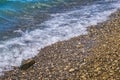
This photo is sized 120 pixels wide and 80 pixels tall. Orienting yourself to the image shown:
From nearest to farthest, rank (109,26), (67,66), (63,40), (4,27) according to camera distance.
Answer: (67,66) → (63,40) → (109,26) → (4,27)

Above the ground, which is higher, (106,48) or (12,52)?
(106,48)

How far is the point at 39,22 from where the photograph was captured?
540 inches

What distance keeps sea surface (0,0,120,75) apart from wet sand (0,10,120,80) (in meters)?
0.55

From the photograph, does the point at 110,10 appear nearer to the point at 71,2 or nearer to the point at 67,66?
the point at 71,2

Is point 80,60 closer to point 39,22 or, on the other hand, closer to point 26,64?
point 26,64

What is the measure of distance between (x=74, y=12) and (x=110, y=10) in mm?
1692

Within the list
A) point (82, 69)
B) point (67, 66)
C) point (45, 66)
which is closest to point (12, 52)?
point (45, 66)

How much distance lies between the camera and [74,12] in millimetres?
15070

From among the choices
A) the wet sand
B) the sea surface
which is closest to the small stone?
the wet sand

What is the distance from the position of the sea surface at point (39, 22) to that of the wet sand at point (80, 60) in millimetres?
549

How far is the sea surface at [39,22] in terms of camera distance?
1058cm

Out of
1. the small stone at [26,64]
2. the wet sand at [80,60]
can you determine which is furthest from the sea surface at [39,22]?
the wet sand at [80,60]

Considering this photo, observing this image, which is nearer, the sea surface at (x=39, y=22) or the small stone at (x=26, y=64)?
the small stone at (x=26, y=64)

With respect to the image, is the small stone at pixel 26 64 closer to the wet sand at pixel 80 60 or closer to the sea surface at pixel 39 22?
the wet sand at pixel 80 60
